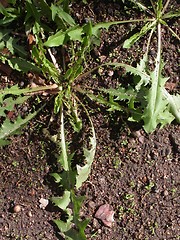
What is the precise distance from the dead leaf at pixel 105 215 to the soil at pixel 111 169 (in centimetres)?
2

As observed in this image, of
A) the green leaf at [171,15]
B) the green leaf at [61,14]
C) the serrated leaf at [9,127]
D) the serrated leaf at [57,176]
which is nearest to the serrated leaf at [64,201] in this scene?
the serrated leaf at [57,176]

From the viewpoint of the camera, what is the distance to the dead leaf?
299 cm

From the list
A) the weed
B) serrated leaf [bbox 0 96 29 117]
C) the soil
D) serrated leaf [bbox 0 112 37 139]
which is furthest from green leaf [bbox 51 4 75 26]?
serrated leaf [bbox 0 112 37 139]

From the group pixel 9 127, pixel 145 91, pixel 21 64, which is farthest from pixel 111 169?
pixel 21 64

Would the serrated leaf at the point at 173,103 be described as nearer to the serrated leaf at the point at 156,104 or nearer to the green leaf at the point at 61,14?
the serrated leaf at the point at 156,104

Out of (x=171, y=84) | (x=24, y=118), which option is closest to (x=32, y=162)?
(x=24, y=118)

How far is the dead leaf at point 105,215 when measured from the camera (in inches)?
118

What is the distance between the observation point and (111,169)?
3.00 meters

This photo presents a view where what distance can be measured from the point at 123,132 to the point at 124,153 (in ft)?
0.40

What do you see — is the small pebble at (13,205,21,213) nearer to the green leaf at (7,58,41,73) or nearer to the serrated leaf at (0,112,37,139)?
the serrated leaf at (0,112,37,139)

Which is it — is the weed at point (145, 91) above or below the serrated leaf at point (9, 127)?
above

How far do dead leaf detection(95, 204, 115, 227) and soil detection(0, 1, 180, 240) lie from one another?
0.02 m

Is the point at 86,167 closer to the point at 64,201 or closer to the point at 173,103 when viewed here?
the point at 64,201

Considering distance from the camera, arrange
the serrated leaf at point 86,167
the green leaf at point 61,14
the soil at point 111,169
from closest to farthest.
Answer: the green leaf at point 61,14
the serrated leaf at point 86,167
the soil at point 111,169
